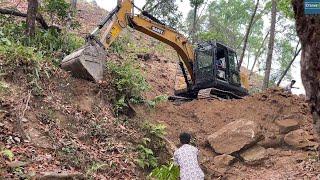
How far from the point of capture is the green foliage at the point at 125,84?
10486mm

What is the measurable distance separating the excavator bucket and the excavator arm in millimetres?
494

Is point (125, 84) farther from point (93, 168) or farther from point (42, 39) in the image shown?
point (93, 168)

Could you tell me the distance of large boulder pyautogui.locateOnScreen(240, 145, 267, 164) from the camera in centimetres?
1050

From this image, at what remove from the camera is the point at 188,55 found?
14266 mm

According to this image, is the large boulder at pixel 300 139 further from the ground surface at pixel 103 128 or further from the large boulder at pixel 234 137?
the large boulder at pixel 234 137

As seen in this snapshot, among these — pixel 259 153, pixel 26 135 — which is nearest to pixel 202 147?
pixel 259 153

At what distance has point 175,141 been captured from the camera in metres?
10.8

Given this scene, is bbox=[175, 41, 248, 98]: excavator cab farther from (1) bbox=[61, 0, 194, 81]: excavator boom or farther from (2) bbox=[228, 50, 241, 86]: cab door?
(1) bbox=[61, 0, 194, 81]: excavator boom

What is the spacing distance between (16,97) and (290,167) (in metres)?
6.18

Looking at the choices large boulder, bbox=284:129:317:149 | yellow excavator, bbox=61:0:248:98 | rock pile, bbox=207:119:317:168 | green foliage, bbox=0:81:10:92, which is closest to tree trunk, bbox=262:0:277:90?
yellow excavator, bbox=61:0:248:98

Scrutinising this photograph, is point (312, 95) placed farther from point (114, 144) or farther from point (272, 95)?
point (272, 95)

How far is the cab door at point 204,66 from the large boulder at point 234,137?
314 centimetres

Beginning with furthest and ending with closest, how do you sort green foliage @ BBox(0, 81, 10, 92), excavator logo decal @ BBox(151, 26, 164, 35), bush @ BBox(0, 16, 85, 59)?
1. excavator logo decal @ BBox(151, 26, 164, 35)
2. bush @ BBox(0, 16, 85, 59)
3. green foliage @ BBox(0, 81, 10, 92)

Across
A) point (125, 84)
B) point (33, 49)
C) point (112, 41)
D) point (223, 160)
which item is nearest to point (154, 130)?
point (125, 84)
